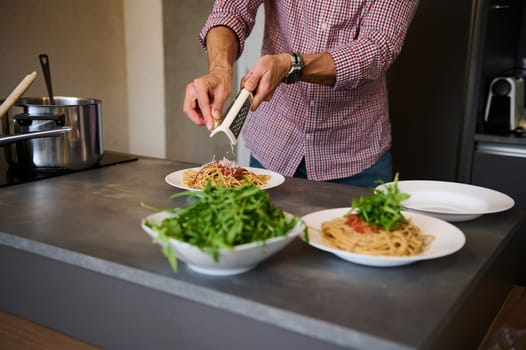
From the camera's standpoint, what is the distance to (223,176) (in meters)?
1.38

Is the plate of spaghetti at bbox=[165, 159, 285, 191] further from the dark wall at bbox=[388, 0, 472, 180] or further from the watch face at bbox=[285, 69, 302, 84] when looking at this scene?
the dark wall at bbox=[388, 0, 472, 180]

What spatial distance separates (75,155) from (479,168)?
182 cm

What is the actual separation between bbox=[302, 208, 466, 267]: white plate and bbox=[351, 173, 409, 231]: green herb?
0.07 metres

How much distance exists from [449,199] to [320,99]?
0.68 m

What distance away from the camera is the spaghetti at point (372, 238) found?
892mm

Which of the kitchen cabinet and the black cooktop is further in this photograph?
the kitchen cabinet

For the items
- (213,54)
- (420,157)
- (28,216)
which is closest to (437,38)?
(420,157)

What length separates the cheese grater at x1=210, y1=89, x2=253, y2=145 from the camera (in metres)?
1.12

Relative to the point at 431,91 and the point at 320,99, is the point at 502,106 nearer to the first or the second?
the point at 431,91

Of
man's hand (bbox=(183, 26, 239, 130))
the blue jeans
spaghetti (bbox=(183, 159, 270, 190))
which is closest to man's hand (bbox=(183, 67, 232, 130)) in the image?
man's hand (bbox=(183, 26, 239, 130))

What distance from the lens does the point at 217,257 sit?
0.77 metres

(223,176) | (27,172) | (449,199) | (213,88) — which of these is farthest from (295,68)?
(27,172)

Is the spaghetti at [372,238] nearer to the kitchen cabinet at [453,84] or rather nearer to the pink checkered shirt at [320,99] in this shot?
the pink checkered shirt at [320,99]

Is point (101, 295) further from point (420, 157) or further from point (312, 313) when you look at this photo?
point (420, 157)
